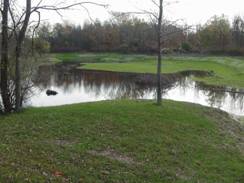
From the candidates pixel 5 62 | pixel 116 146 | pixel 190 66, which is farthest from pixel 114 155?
pixel 190 66

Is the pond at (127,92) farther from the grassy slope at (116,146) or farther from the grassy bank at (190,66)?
the grassy slope at (116,146)

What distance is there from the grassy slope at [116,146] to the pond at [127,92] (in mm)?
10705

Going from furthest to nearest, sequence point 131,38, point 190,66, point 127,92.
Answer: point 131,38
point 190,66
point 127,92

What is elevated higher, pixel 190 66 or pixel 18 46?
pixel 18 46

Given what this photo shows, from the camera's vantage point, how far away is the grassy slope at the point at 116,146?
8.91 meters

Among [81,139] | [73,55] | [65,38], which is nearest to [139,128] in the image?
[81,139]

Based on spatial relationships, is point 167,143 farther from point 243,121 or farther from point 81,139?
point 243,121

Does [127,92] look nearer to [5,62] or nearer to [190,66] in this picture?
[5,62]

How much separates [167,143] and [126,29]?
80.3m

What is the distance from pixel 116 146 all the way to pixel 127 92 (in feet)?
71.1

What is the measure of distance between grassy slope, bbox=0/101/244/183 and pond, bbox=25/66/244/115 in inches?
421

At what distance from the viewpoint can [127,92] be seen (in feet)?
108

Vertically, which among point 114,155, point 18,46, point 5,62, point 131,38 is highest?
point 131,38

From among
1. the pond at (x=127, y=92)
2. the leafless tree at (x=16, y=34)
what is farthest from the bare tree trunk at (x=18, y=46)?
the pond at (x=127, y=92)
